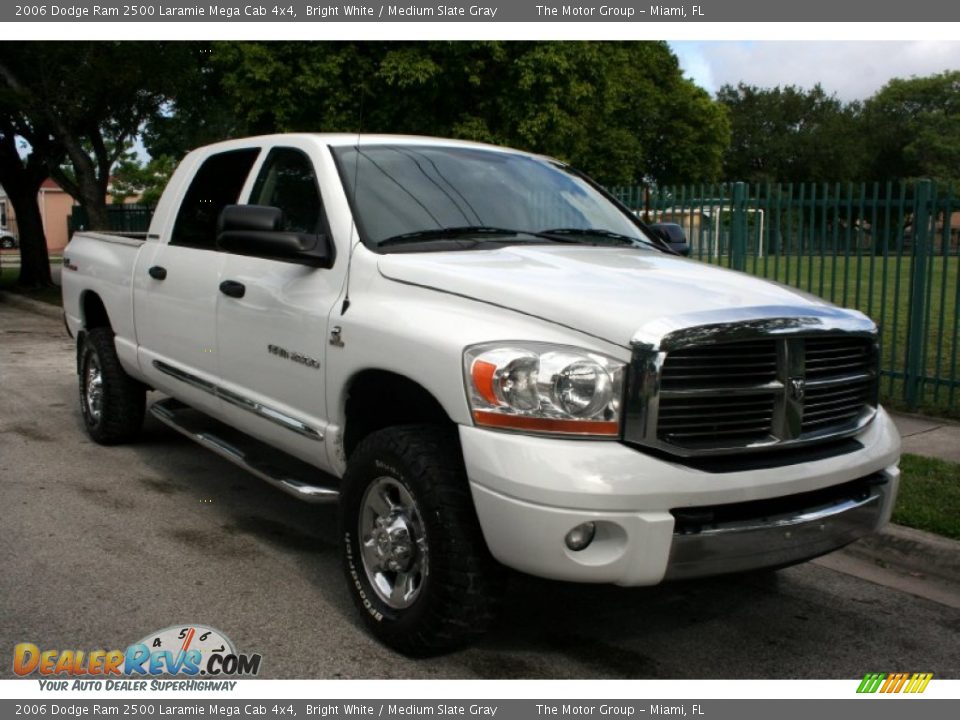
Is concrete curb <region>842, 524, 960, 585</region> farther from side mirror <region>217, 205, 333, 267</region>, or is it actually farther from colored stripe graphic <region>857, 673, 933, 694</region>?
side mirror <region>217, 205, 333, 267</region>

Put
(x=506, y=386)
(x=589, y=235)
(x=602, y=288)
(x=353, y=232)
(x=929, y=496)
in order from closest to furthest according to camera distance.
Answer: (x=506, y=386) → (x=602, y=288) → (x=353, y=232) → (x=589, y=235) → (x=929, y=496)

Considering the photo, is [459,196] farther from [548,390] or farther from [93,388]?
[93,388]

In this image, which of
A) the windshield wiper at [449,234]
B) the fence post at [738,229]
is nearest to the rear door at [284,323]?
the windshield wiper at [449,234]

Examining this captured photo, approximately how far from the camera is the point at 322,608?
4191 millimetres

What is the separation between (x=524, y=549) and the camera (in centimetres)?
324

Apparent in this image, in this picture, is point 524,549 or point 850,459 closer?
point 524,549

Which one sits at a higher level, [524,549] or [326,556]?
[524,549]

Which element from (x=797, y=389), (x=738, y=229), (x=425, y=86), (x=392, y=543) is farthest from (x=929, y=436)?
(x=425, y=86)

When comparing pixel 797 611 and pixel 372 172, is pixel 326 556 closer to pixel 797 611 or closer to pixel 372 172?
pixel 372 172

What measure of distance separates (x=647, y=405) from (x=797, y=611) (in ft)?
5.57

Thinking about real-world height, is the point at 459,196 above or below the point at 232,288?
above

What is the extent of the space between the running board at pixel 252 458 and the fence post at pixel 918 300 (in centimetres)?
522

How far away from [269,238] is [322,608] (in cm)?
156
